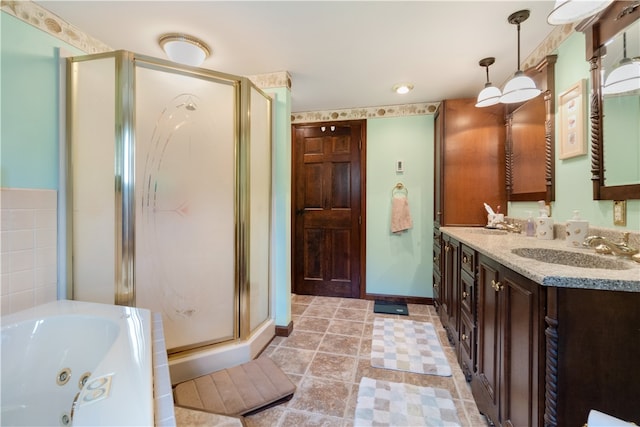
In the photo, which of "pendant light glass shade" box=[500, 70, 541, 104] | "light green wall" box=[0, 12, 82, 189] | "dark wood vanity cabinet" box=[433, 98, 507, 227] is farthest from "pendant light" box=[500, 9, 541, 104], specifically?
A: "light green wall" box=[0, 12, 82, 189]

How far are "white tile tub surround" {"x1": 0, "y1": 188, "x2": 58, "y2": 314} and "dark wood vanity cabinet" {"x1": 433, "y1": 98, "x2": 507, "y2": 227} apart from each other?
299cm

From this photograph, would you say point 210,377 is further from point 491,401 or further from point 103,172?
point 491,401

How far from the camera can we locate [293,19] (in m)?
1.62

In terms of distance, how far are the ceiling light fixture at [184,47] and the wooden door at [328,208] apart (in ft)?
5.11

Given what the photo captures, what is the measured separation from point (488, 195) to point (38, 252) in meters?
3.36

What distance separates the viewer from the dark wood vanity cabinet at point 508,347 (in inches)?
35.3

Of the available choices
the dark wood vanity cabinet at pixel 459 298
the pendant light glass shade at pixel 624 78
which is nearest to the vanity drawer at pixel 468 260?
the dark wood vanity cabinet at pixel 459 298

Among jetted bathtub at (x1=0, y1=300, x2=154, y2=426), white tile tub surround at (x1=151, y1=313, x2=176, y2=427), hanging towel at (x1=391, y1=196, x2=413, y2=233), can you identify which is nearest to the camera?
white tile tub surround at (x1=151, y1=313, x2=176, y2=427)

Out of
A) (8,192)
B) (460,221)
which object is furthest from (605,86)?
(8,192)

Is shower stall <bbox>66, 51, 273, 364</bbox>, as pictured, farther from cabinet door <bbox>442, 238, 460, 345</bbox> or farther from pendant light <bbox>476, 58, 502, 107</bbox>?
pendant light <bbox>476, 58, 502, 107</bbox>

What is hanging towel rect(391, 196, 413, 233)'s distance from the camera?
302 centimetres

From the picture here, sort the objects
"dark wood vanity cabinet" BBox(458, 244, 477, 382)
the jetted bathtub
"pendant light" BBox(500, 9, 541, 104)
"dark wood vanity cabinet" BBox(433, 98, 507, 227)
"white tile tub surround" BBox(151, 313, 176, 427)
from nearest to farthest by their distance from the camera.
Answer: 1. "white tile tub surround" BBox(151, 313, 176, 427)
2. the jetted bathtub
3. "dark wood vanity cabinet" BBox(458, 244, 477, 382)
4. "pendant light" BBox(500, 9, 541, 104)
5. "dark wood vanity cabinet" BBox(433, 98, 507, 227)

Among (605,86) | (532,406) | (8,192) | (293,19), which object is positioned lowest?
(532,406)

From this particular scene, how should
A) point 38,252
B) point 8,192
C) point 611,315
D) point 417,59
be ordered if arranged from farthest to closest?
point 417,59 → point 38,252 → point 8,192 → point 611,315
